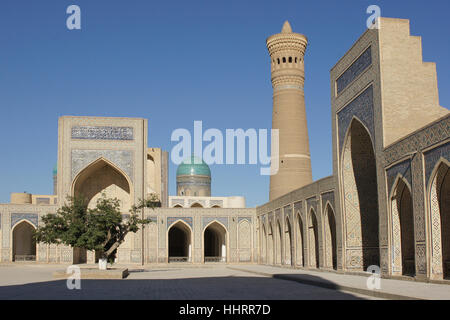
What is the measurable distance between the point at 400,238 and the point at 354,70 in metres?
4.52

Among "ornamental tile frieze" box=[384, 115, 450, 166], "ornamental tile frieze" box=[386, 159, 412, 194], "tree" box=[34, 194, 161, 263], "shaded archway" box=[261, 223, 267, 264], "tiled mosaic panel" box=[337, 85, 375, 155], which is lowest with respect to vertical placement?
"shaded archway" box=[261, 223, 267, 264]

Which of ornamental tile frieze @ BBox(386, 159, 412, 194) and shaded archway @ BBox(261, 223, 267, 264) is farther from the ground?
ornamental tile frieze @ BBox(386, 159, 412, 194)

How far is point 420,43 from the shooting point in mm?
12984

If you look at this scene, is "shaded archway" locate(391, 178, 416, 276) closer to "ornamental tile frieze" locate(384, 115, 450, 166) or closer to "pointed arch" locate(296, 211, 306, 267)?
"ornamental tile frieze" locate(384, 115, 450, 166)

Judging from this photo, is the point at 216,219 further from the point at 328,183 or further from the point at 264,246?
the point at 328,183

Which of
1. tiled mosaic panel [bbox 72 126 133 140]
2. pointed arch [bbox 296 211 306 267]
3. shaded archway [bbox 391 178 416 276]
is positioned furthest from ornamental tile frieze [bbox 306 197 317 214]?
tiled mosaic panel [bbox 72 126 133 140]

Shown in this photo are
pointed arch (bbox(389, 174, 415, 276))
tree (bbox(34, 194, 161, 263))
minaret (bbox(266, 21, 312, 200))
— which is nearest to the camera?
pointed arch (bbox(389, 174, 415, 276))

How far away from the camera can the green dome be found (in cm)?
4047

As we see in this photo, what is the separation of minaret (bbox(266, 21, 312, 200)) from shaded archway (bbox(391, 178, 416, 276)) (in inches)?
528

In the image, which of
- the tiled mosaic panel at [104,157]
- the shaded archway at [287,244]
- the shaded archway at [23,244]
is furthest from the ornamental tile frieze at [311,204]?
the shaded archway at [23,244]

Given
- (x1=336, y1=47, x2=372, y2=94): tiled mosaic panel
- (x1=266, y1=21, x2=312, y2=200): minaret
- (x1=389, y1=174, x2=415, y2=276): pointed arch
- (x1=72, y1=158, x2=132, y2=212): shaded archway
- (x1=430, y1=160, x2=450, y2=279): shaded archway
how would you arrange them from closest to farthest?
(x1=430, y1=160, x2=450, y2=279): shaded archway
(x1=389, y1=174, x2=415, y2=276): pointed arch
(x1=336, y1=47, x2=372, y2=94): tiled mosaic panel
(x1=266, y1=21, x2=312, y2=200): minaret
(x1=72, y1=158, x2=132, y2=212): shaded archway

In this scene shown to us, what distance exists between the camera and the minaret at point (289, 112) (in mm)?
25969
